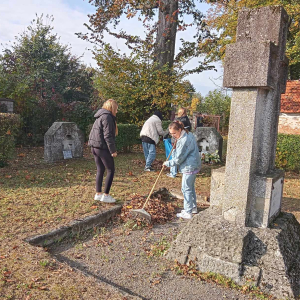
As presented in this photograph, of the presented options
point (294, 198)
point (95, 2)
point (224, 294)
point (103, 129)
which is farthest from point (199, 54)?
point (224, 294)

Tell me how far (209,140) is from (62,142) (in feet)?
17.2

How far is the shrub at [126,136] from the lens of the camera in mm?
12104

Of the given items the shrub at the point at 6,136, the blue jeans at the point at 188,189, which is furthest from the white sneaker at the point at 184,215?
the shrub at the point at 6,136

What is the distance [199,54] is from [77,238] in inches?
540

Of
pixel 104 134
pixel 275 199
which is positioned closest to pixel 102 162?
pixel 104 134

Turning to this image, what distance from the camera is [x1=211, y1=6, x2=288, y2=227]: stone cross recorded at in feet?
10.7

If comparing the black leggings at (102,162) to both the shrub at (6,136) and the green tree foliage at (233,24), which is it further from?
the green tree foliage at (233,24)

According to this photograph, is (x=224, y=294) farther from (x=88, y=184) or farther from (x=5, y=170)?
(x=5, y=170)

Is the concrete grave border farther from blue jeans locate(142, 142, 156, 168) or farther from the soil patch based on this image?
blue jeans locate(142, 142, 156, 168)

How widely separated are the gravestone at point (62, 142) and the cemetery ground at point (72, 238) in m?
1.31

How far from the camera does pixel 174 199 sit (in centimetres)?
645

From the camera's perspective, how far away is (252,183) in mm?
3455

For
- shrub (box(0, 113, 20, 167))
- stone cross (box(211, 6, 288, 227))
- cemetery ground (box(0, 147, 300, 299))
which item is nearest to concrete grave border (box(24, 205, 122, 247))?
cemetery ground (box(0, 147, 300, 299))

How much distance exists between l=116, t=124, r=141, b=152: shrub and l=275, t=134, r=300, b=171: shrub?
567 cm
